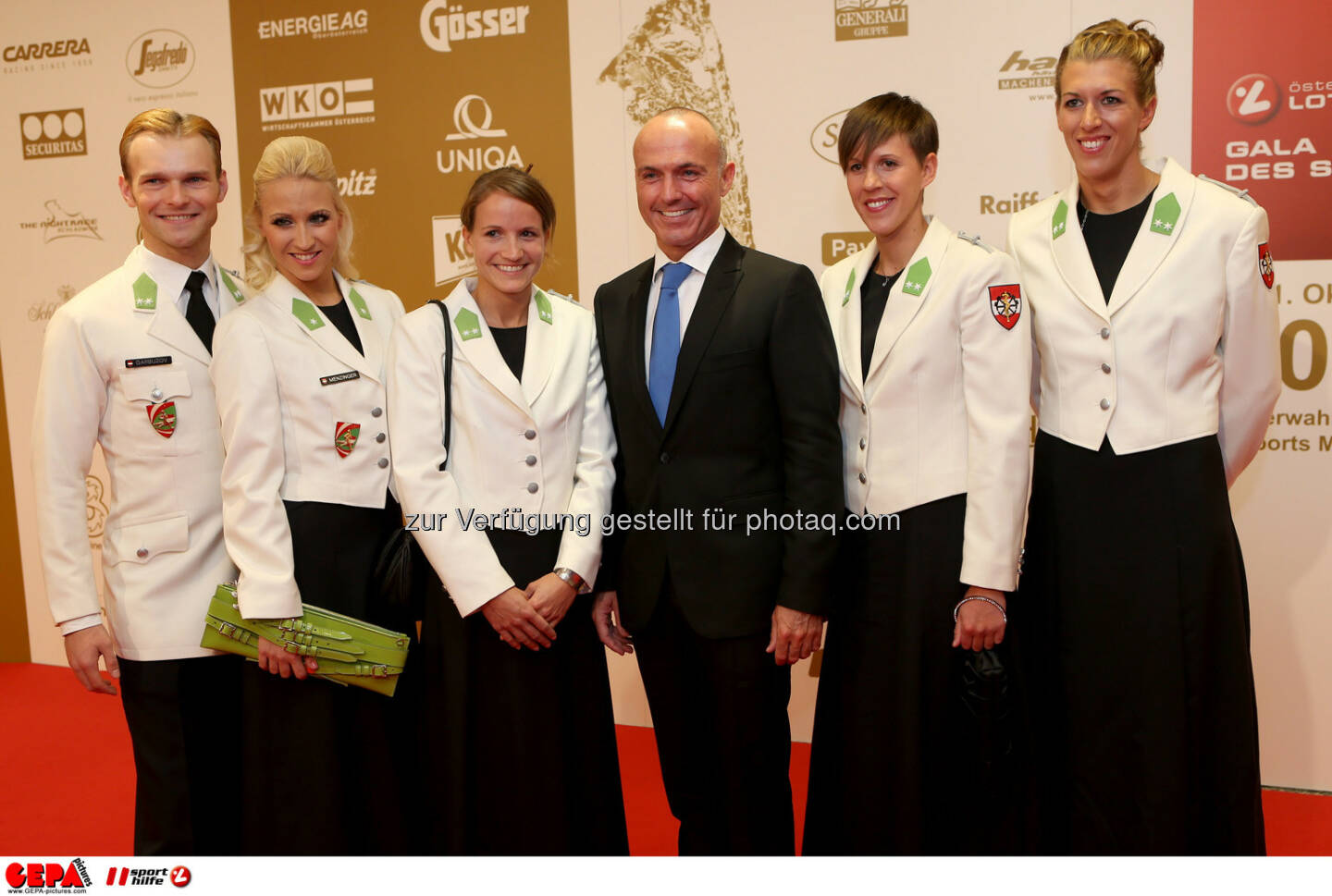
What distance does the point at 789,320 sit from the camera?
2312 millimetres

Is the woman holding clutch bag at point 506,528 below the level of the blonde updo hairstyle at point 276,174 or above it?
below

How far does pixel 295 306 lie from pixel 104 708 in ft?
9.43

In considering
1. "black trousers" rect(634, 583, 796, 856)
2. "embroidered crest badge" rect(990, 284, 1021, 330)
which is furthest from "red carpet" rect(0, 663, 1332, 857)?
"embroidered crest badge" rect(990, 284, 1021, 330)

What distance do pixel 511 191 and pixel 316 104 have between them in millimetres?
2375

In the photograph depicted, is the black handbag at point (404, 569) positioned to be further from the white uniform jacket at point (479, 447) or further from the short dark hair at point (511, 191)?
the short dark hair at point (511, 191)

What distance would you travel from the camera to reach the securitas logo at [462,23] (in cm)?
401

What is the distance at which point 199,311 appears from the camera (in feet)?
8.38

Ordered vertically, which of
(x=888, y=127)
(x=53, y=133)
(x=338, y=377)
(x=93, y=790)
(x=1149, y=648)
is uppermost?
(x=53, y=133)

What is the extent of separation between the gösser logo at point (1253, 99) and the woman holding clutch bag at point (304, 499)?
277 centimetres

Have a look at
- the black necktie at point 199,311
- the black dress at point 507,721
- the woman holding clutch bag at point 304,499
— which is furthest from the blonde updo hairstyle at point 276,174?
the black dress at point 507,721

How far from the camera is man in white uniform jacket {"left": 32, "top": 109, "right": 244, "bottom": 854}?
2.43m

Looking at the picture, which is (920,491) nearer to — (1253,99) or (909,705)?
(909,705)

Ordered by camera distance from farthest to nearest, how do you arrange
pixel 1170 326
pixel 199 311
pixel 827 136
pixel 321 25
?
pixel 321 25 → pixel 827 136 → pixel 199 311 → pixel 1170 326

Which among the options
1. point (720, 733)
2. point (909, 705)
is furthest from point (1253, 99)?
point (720, 733)
